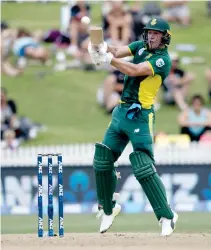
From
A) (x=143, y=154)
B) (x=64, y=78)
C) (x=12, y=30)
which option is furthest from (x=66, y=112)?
(x=143, y=154)

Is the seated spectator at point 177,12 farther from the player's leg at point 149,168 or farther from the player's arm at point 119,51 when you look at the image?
the player's leg at point 149,168

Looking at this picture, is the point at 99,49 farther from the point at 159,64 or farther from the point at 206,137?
the point at 206,137

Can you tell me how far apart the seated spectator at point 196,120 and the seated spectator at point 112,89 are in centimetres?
112

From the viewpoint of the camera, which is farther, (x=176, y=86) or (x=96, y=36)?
(x=176, y=86)

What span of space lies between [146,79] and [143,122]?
386 mm

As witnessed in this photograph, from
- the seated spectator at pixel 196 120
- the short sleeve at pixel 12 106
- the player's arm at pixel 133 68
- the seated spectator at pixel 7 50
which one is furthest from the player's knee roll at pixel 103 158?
the seated spectator at pixel 7 50

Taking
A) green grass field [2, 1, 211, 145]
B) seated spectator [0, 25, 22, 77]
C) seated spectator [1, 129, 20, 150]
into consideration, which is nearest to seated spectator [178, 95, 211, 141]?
green grass field [2, 1, 211, 145]

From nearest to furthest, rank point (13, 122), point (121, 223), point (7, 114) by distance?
1. point (121, 223)
2. point (13, 122)
3. point (7, 114)

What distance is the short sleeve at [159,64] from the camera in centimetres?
823

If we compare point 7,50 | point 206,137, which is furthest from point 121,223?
point 7,50

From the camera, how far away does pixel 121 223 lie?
11.5 m

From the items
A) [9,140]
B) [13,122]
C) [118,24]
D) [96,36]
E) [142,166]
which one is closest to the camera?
[96,36]

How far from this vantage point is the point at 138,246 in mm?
7980

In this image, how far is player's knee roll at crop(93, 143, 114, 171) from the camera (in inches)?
334
